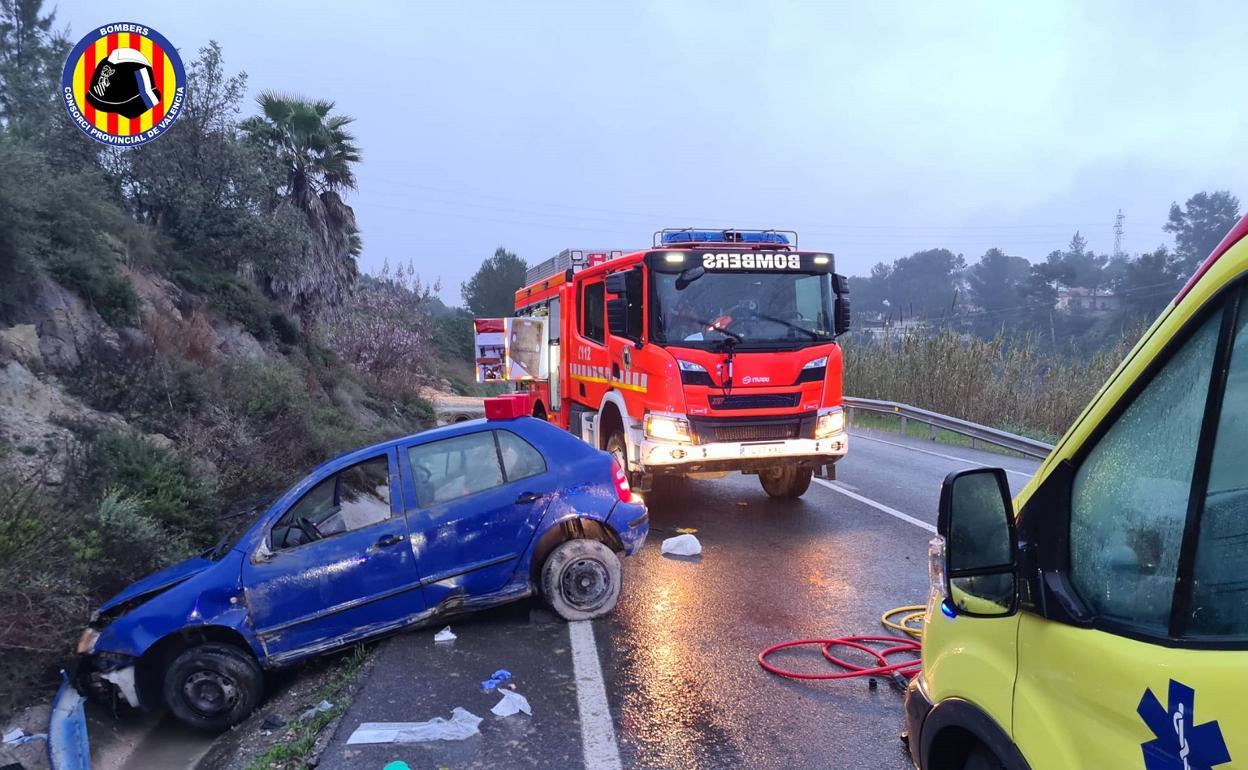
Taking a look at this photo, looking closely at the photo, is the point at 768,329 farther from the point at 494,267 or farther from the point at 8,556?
the point at 494,267

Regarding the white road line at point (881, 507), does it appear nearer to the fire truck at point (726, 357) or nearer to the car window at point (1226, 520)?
the fire truck at point (726, 357)

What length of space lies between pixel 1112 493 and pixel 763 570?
525cm

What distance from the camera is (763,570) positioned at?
7035 mm

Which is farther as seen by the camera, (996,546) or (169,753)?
(169,753)

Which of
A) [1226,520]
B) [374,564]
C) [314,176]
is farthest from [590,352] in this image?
[314,176]

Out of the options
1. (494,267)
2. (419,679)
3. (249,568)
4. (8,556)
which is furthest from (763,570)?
(494,267)

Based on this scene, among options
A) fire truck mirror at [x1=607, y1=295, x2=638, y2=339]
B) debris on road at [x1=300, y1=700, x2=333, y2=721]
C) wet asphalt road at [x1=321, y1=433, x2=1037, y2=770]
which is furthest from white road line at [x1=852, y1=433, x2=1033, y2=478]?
debris on road at [x1=300, y1=700, x2=333, y2=721]

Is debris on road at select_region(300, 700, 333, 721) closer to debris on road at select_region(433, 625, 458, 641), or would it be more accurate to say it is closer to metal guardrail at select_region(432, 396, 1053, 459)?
debris on road at select_region(433, 625, 458, 641)

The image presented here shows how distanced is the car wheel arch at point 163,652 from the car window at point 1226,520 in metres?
5.13

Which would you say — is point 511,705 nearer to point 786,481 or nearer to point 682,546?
point 682,546

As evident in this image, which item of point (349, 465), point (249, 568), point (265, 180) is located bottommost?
point (249, 568)

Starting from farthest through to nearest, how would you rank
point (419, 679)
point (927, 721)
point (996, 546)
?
point (419, 679) → point (927, 721) → point (996, 546)

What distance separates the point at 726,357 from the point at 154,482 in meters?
5.81

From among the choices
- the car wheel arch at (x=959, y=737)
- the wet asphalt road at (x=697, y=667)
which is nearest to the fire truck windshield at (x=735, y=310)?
the wet asphalt road at (x=697, y=667)
